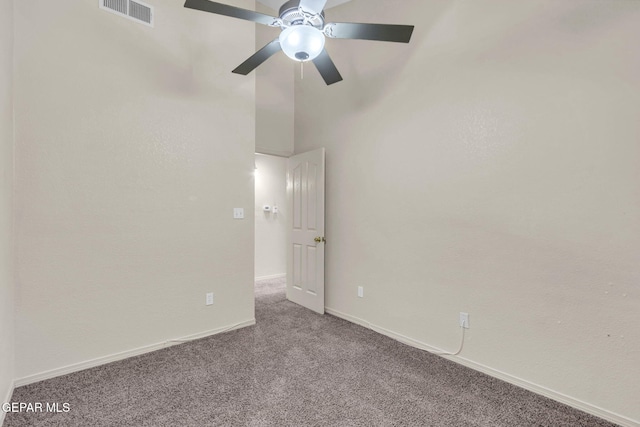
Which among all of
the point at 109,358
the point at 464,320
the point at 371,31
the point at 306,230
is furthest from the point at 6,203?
the point at 464,320

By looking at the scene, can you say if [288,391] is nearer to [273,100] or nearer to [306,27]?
[306,27]

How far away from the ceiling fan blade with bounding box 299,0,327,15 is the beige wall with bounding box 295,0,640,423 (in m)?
1.37

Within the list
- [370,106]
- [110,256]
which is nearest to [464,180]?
[370,106]

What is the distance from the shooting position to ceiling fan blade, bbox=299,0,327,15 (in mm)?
1640

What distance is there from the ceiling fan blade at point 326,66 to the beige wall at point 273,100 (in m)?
1.76

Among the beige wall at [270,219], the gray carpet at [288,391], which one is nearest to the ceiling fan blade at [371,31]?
the gray carpet at [288,391]

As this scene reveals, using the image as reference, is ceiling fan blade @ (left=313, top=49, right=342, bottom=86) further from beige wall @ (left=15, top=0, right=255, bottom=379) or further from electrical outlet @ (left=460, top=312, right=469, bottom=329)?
electrical outlet @ (left=460, top=312, right=469, bottom=329)

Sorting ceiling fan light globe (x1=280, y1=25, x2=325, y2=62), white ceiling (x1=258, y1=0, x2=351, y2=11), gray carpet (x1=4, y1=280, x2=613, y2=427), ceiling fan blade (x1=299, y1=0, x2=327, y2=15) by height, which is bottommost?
gray carpet (x1=4, y1=280, x2=613, y2=427)

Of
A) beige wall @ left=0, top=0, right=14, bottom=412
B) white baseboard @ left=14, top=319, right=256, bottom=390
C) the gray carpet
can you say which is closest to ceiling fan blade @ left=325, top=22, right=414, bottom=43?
beige wall @ left=0, top=0, right=14, bottom=412

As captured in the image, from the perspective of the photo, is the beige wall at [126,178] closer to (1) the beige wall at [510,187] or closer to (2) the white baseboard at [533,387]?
(1) the beige wall at [510,187]

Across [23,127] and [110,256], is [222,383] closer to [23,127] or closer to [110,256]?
[110,256]

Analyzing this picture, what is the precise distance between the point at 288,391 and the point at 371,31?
234cm

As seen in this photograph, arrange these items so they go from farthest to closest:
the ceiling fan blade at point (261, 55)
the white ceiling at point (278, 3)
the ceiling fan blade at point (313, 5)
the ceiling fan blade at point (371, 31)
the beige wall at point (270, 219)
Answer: the beige wall at point (270, 219), the white ceiling at point (278, 3), the ceiling fan blade at point (261, 55), the ceiling fan blade at point (371, 31), the ceiling fan blade at point (313, 5)

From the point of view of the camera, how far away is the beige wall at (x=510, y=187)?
1.80 metres
